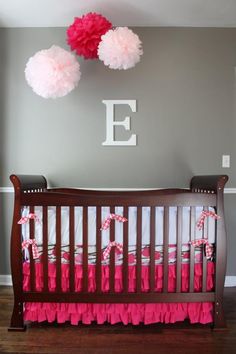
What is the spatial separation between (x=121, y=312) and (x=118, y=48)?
4.88ft

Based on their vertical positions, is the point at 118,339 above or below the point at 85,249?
below

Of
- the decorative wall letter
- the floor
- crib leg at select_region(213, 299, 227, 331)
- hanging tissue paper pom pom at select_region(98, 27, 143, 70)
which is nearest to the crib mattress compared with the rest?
crib leg at select_region(213, 299, 227, 331)

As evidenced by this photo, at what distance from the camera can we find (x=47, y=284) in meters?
1.70

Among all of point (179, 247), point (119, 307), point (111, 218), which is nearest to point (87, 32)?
point (111, 218)

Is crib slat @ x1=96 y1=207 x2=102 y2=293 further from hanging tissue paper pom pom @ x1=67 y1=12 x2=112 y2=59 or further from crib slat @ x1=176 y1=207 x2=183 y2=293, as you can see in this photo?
hanging tissue paper pom pom @ x1=67 y1=12 x2=112 y2=59

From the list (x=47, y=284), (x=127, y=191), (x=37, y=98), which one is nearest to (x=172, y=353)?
(x=47, y=284)

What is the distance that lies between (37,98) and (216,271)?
1.72 metres

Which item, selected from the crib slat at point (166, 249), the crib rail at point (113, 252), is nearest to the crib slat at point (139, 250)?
the crib rail at point (113, 252)

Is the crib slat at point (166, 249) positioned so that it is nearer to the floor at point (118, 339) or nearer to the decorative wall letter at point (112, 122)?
the floor at point (118, 339)

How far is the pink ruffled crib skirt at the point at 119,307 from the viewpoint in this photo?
1719mm

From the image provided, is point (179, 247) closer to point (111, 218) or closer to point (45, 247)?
point (111, 218)

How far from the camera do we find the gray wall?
2426mm

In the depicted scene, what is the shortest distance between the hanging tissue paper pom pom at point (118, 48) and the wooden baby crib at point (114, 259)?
0.86m

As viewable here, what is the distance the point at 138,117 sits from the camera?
245cm
